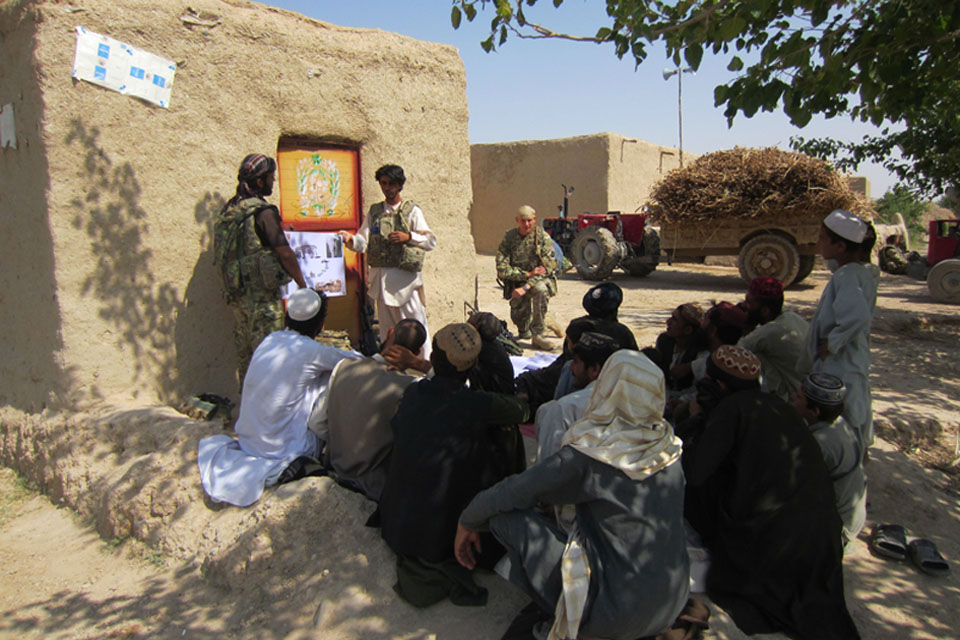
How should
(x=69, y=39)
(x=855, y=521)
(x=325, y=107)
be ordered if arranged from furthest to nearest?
(x=325, y=107)
(x=69, y=39)
(x=855, y=521)

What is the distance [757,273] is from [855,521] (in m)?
9.13

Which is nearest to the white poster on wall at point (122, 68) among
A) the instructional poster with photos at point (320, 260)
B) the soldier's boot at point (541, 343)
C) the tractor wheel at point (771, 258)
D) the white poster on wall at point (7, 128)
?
the white poster on wall at point (7, 128)

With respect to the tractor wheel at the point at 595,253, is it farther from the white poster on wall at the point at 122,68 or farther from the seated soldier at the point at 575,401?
the seated soldier at the point at 575,401

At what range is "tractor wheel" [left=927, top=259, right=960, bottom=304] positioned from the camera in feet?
32.1

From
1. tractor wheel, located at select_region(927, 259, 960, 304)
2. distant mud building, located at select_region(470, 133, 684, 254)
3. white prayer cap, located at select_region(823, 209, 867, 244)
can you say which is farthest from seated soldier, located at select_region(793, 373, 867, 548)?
distant mud building, located at select_region(470, 133, 684, 254)

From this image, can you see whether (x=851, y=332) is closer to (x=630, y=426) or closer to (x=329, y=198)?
(x=630, y=426)

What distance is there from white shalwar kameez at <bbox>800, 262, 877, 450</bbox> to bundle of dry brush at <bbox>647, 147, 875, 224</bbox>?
25.9ft

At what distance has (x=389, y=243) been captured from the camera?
4.79 m

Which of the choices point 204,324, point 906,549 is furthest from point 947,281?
point 204,324

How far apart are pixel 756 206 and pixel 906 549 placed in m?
8.77

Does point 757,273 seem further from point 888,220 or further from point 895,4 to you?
point 888,220

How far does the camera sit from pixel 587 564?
7.23 ft

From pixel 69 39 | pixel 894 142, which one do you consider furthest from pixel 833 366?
pixel 894 142

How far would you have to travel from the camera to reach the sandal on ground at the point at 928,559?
9.80 feet
